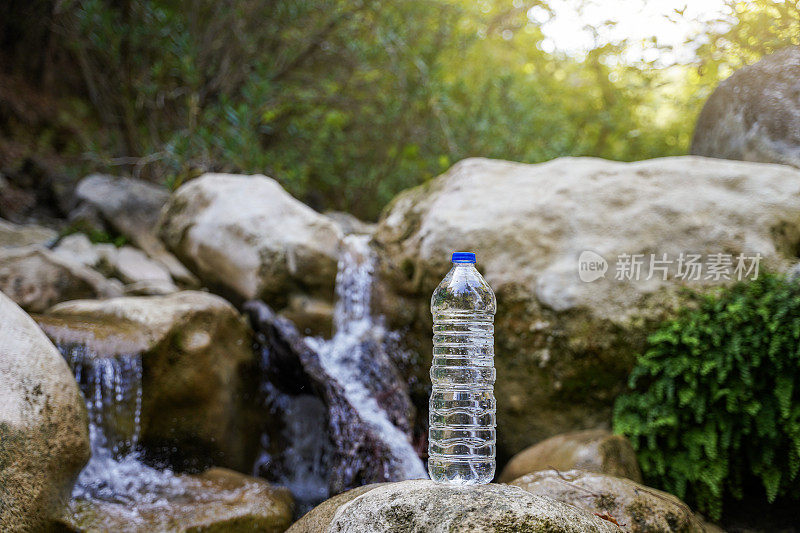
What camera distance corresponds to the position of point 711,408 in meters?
4.16

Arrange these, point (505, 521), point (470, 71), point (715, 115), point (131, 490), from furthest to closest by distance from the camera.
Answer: point (470, 71) < point (715, 115) < point (131, 490) < point (505, 521)

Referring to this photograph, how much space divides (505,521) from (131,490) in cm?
297

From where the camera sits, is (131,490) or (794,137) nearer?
(131,490)

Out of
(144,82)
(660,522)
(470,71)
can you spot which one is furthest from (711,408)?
(470,71)

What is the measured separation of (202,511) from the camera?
389cm

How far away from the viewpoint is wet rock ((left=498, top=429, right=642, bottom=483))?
13.0 ft

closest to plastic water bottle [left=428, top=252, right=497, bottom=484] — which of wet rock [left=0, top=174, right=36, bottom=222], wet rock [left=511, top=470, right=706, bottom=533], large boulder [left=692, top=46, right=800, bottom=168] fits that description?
wet rock [left=511, top=470, right=706, bottom=533]

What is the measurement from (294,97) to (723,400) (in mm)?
7851

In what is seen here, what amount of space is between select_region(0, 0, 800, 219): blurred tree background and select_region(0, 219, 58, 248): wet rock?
1357 mm

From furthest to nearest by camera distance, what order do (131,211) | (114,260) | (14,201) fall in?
(14,201), (131,211), (114,260)

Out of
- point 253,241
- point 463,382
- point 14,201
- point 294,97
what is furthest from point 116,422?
point 14,201

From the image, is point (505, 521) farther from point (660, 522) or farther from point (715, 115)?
point (715, 115)

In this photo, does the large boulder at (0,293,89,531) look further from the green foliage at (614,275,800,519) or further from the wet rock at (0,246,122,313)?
the green foliage at (614,275,800,519)

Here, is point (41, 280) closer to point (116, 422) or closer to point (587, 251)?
point (116, 422)
